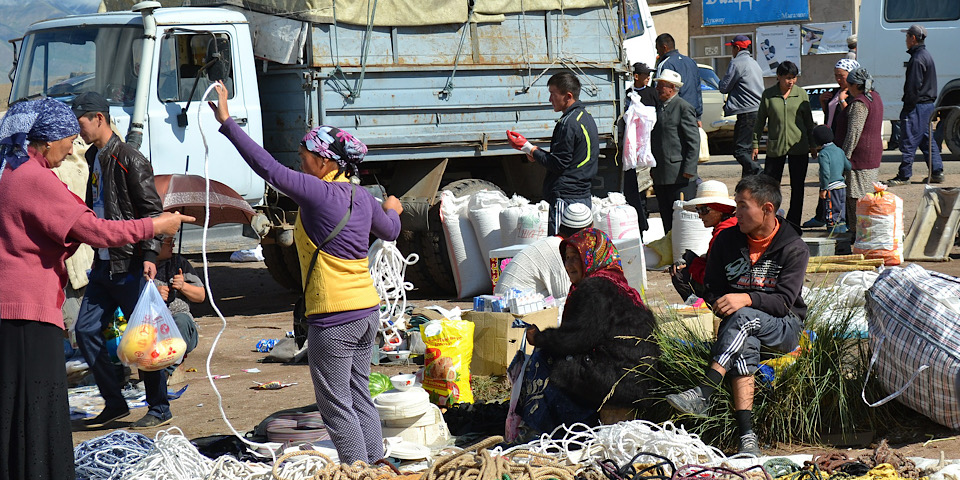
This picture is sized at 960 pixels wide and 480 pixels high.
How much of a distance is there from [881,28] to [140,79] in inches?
442

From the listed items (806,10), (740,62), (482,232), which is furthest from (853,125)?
(806,10)

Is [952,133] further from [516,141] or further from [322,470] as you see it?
[322,470]

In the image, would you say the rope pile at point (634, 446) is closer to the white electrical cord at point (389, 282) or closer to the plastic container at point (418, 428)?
the plastic container at point (418, 428)

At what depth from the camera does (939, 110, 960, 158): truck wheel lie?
15094 millimetres

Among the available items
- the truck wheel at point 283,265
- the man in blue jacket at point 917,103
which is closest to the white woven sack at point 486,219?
the truck wheel at point 283,265

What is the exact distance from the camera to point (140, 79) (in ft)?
26.7

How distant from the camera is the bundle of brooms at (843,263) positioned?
338 inches

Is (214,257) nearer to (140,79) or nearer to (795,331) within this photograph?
(140,79)

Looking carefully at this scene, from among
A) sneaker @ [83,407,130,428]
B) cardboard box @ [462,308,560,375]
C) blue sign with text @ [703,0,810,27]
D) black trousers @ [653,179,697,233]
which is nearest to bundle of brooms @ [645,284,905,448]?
cardboard box @ [462,308,560,375]

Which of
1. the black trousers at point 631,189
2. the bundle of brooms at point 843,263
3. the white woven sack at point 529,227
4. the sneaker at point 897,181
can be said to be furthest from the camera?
the sneaker at point 897,181

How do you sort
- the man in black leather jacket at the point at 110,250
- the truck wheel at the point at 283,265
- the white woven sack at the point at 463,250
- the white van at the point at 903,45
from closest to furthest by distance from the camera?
1. the man in black leather jacket at the point at 110,250
2. the white woven sack at the point at 463,250
3. the truck wheel at the point at 283,265
4. the white van at the point at 903,45

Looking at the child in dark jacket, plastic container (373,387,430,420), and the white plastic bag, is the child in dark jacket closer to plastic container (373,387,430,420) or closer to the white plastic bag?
plastic container (373,387,430,420)

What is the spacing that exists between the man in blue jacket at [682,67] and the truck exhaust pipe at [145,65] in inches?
225

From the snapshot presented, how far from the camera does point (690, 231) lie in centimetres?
938
